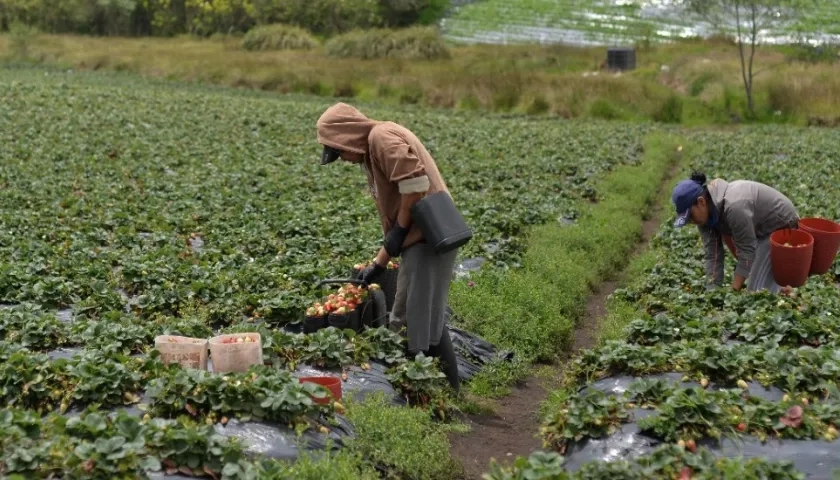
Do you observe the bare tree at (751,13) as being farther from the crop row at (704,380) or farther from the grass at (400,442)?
the grass at (400,442)

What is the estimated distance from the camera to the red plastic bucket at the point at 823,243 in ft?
29.1

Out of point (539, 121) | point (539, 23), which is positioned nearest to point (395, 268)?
point (539, 121)

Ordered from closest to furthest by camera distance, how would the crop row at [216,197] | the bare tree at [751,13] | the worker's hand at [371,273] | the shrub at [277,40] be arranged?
the worker's hand at [371,273] → the crop row at [216,197] → the bare tree at [751,13] → the shrub at [277,40]

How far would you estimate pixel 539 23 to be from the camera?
65.5 metres

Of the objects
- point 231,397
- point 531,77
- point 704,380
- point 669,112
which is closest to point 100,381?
point 231,397

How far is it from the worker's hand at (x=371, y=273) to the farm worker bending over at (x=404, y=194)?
3.4 inches

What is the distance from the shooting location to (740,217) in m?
8.52

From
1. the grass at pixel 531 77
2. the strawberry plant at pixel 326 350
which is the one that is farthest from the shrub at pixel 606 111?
the strawberry plant at pixel 326 350

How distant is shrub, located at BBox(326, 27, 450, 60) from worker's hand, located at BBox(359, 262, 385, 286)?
4233 cm

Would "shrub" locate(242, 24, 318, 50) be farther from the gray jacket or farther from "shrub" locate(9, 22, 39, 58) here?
the gray jacket

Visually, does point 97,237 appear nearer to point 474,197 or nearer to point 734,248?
point 474,197

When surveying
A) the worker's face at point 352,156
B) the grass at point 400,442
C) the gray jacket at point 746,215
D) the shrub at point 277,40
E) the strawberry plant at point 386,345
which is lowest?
the shrub at point 277,40

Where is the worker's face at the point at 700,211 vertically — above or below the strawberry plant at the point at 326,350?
above

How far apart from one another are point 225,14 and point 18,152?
5416 cm
